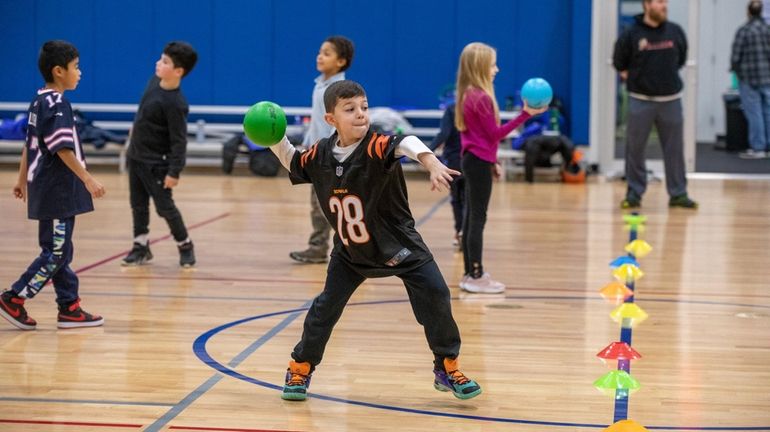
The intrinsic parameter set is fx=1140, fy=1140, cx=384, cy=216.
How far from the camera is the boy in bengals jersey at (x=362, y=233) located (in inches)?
162

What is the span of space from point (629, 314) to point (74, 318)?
9.21 feet

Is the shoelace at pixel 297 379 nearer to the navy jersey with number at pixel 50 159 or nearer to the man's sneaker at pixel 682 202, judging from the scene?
A: the navy jersey with number at pixel 50 159

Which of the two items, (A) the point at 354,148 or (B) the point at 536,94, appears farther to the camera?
(B) the point at 536,94

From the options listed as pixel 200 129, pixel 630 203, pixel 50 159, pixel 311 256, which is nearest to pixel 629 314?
pixel 311 256

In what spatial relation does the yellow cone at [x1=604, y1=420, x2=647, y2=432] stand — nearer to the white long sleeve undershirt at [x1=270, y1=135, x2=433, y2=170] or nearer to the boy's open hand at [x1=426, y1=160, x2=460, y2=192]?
the boy's open hand at [x1=426, y1=160, x2=460, y2=192]

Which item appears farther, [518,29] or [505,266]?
[518,29]

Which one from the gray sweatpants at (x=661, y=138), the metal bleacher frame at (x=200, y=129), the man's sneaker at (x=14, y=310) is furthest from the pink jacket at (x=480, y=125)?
the metal bleacher frame at (x=200, y=129)

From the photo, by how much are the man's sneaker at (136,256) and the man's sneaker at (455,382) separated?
3.61 m

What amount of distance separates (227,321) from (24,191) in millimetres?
1178

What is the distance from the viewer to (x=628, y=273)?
7129mm

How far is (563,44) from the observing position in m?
14.1

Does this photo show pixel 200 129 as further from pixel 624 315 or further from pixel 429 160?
pixel 429 160

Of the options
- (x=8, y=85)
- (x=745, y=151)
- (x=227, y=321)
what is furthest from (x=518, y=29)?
(x=227, y=321)

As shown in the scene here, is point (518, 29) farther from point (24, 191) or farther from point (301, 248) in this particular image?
point (24, 191)
